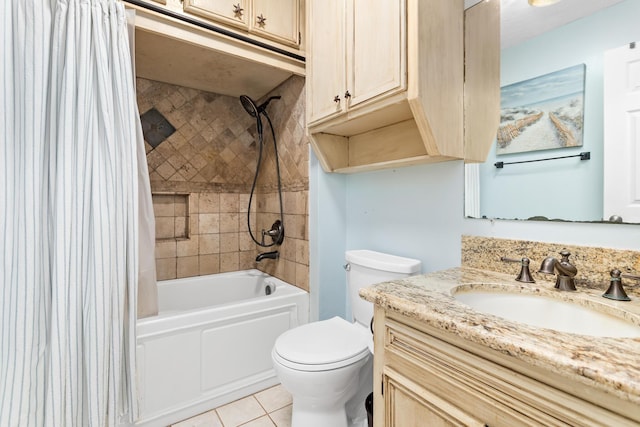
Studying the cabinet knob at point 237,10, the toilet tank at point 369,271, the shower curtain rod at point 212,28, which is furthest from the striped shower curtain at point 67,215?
the toilet tank at point 369,271

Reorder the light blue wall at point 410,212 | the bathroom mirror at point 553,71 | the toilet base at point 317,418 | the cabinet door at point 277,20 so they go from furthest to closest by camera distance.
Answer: the cabinet door at point 277,20 < the light blue wall at point 410,212 < the toilet base at point 317,418 < the bathroom mirror at point 553,71

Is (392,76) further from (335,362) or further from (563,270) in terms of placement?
(335,362)

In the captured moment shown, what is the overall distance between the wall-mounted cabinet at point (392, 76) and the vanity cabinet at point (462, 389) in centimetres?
79

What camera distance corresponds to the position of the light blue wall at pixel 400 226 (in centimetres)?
111

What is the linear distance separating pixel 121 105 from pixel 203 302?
1.54 m

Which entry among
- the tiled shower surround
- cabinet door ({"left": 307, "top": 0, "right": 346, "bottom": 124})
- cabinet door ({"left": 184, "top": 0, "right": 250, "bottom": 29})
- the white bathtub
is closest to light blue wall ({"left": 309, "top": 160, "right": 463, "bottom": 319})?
the tiled shower surround

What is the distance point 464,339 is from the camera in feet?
2.36

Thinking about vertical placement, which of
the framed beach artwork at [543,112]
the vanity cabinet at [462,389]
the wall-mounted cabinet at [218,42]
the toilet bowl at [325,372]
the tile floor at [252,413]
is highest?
the wall-mounted cabinet at [218,42]

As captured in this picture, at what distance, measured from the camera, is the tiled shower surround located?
6.93ft

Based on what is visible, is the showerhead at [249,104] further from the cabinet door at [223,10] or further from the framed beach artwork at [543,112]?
the framed beach artwork at [543,112]

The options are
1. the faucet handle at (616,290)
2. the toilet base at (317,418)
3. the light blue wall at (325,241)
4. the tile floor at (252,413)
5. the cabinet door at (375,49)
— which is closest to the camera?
the faucet handle at (616,290)

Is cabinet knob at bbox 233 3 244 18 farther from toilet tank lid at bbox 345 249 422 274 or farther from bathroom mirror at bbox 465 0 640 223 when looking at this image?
toilet tank lid at bbox 345 249 422 274

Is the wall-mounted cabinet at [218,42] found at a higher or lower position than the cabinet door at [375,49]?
higher

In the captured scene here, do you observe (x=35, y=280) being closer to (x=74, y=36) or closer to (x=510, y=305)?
(x=74, y=36)
